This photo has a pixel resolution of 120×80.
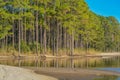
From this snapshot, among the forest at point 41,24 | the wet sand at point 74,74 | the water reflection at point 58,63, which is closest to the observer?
the wet sand at point 74,74

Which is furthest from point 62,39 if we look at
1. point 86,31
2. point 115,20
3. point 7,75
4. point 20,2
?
point 7,75

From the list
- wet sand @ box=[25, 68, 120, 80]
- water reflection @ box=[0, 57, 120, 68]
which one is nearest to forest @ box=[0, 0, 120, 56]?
water reflection @ box=[0, 57, 120, 68]

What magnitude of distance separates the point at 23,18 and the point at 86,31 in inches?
1013

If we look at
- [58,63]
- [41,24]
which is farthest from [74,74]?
[41,24]

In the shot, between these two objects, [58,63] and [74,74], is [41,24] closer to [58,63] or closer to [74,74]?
[58,63]

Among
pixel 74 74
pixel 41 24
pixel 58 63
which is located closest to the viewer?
pixel 74 74

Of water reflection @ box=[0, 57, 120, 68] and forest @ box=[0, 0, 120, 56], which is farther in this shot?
forest @ box=[0, 0, 120, 56]

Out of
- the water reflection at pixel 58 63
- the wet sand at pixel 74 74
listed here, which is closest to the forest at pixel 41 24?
the water reflection at pixel 58 63

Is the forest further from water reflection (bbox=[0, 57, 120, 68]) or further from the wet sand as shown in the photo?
the wet sand

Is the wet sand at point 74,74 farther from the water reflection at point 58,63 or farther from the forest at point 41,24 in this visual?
the forest at point 41,24

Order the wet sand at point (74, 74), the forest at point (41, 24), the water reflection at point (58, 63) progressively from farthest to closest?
the forest at point (41, 24), the water reflection at point (58, 63), the wet sand at point (74, 74)

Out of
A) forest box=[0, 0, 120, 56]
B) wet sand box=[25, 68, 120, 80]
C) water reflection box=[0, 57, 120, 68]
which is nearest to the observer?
wet sand box=[25, 68, 120, 80]

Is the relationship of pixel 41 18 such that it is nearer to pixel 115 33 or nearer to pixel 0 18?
pixel 0 18

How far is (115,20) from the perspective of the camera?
142 metres
